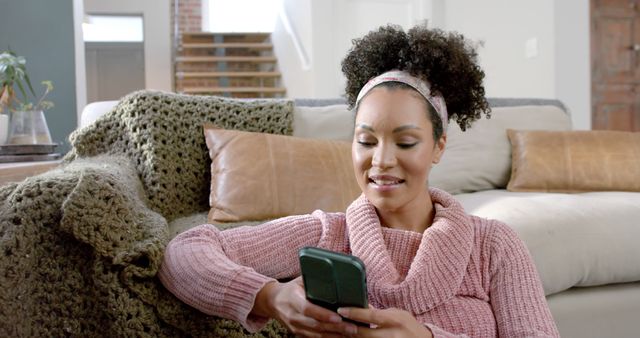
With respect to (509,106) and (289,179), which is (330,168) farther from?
(509,106)

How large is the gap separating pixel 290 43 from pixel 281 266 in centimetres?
475

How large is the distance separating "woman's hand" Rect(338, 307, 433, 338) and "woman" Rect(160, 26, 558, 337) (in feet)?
0.14

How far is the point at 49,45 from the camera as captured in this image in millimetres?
3053

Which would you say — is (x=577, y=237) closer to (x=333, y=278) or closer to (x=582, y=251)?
(x=582, y=251)

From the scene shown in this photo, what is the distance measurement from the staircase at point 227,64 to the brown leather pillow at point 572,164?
3930 mm

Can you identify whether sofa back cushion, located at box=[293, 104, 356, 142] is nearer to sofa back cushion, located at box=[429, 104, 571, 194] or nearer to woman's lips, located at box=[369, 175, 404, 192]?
sofa back cushion, located at box=[429, 104, 571, 194]

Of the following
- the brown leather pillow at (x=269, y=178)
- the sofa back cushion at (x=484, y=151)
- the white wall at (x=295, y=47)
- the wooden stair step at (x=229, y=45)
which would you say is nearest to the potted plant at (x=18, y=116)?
the brown leather pillow at (x=269, y=178)

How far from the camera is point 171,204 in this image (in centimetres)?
158

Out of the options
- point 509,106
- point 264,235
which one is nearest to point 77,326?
point 264,235

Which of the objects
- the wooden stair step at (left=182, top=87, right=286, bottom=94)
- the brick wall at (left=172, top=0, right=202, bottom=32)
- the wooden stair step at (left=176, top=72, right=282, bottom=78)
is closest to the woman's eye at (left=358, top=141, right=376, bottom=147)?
the wooden stair step at (left=182, top=87, right=286, bottom=94)

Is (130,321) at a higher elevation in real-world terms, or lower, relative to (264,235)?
lower

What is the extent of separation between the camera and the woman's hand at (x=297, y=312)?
0.74 m

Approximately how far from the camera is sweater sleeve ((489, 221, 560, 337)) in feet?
2.82

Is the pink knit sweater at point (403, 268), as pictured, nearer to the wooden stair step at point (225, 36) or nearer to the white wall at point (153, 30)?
the wooden stair step at point (225, 36)
